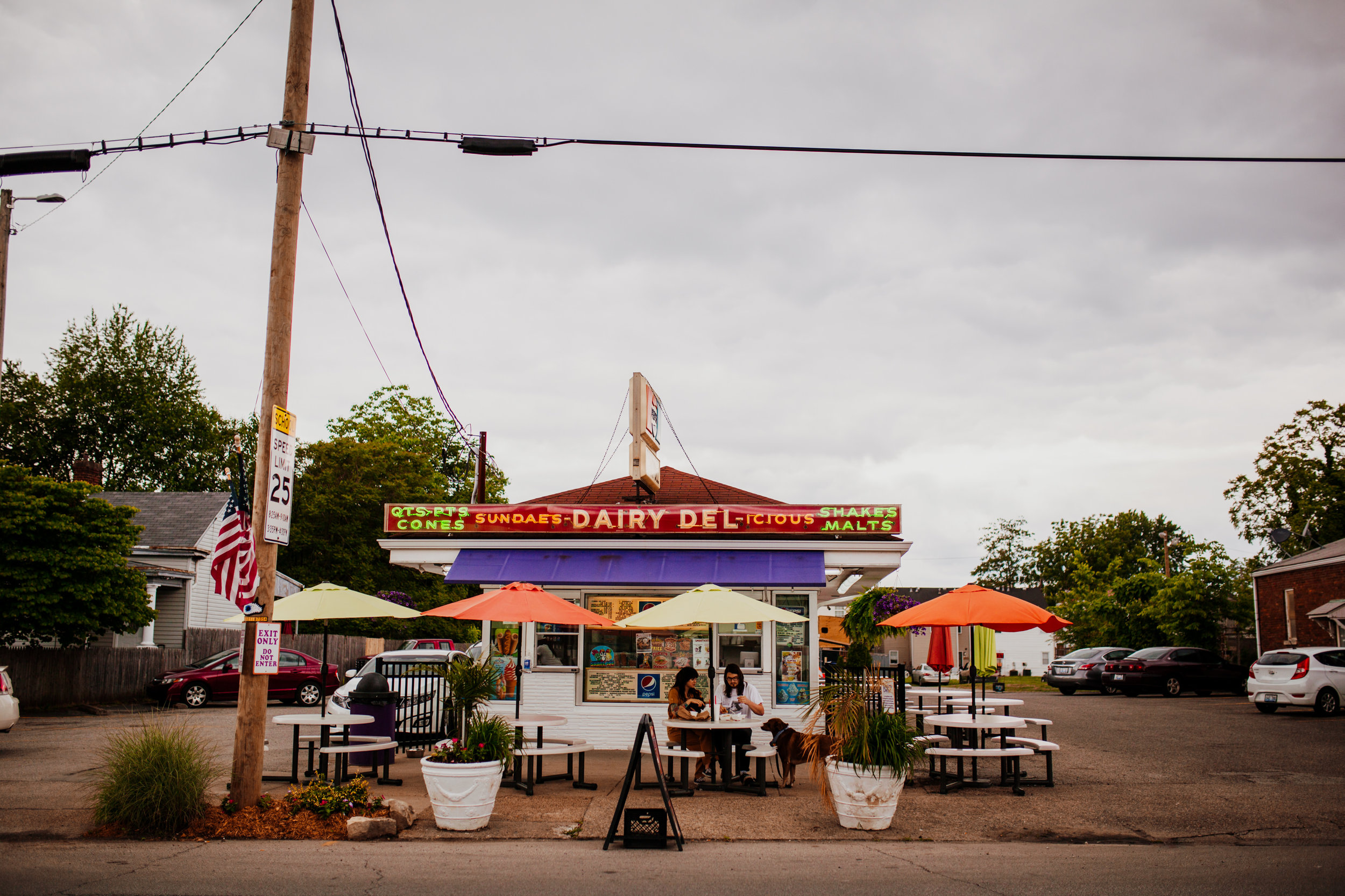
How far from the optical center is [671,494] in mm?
20953

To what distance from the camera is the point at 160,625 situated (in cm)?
2811

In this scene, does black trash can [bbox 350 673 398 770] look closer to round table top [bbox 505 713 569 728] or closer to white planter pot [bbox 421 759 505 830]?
round table top [bbox 505 713 569 728]

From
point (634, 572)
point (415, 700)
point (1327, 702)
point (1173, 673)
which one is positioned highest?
point (634, 572)

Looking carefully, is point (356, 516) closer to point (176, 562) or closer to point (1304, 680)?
point (176, 562)

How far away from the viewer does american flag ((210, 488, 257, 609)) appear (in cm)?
856

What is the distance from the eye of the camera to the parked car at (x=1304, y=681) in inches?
813

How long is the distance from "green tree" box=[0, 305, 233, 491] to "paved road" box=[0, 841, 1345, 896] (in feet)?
135

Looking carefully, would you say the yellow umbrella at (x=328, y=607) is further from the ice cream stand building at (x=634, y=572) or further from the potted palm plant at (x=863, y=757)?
the potted palm plant at (x=863, y=757)

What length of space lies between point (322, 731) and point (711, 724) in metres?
4.32

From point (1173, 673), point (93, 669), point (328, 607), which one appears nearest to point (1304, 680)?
point (1173, 673)

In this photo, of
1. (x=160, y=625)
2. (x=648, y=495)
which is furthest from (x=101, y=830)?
(x=160, y=625)

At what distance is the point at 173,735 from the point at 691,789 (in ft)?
17.2

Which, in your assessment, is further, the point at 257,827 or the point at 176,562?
the point at 176,562

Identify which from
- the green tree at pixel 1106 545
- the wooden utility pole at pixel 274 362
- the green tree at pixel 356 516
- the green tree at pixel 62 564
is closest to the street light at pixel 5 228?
the green tree at pixel 62 564
